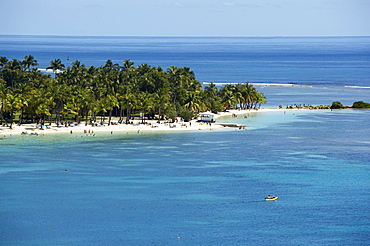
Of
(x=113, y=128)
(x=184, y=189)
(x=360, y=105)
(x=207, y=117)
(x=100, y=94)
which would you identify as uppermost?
(x=100, y=94)

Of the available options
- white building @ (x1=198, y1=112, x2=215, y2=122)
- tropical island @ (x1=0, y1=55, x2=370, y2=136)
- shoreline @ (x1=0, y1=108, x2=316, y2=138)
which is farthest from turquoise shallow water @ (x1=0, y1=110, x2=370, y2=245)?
white building @ (x1=198, y1=112, x2=215, y2=122)

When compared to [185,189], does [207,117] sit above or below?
above

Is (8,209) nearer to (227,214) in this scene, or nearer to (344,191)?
(227,214)

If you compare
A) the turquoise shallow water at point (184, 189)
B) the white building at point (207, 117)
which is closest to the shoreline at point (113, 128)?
the white building at point (207, 117)

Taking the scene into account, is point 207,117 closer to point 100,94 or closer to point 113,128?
point 113,128

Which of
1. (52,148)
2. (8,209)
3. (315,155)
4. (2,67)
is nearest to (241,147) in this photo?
(315,155)

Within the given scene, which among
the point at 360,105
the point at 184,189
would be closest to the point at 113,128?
the point at 184,189
